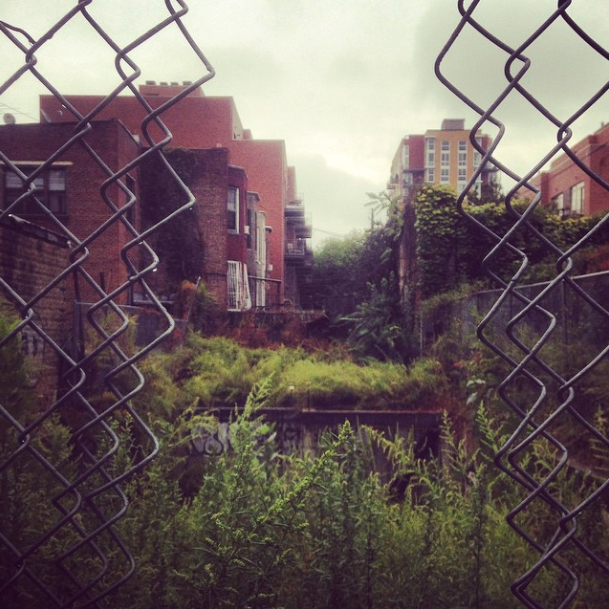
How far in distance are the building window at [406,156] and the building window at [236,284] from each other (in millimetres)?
38870

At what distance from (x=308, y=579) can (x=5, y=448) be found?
2.79 feet

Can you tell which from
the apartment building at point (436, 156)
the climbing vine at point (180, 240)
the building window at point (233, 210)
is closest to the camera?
the climbing vine at point (180, 240)

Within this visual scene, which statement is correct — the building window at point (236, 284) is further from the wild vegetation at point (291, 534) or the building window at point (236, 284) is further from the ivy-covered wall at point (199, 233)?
the wild vegetation at point (291, 534)

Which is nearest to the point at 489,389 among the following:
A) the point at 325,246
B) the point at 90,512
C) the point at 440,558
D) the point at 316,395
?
the point at 316,395

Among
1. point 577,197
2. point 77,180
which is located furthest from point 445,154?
point 77,180

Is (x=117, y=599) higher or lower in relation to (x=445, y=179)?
lower

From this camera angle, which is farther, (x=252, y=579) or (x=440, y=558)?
(x=440, y=558)

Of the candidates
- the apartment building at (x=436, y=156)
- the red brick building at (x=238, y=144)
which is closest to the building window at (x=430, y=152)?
the apartment building at (x=436, y=156)

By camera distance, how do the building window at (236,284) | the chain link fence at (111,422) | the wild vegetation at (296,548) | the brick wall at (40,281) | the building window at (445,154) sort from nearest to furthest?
1. the chain link fence at (111,422)
2. the wild vegetation at (296,548)
3. the brick wall at (40,281)
4. the building window at (236,284)
5. the building window at (445,154)

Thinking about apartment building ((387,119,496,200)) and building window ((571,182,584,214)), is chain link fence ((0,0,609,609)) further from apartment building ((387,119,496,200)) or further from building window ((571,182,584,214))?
apartment building ((387,119,496,200))

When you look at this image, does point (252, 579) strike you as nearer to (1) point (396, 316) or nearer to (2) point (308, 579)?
(2) point (308, 579)

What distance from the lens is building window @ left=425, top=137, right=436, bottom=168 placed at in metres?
57.2

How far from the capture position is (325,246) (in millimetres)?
43344

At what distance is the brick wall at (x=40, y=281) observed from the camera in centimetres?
595
